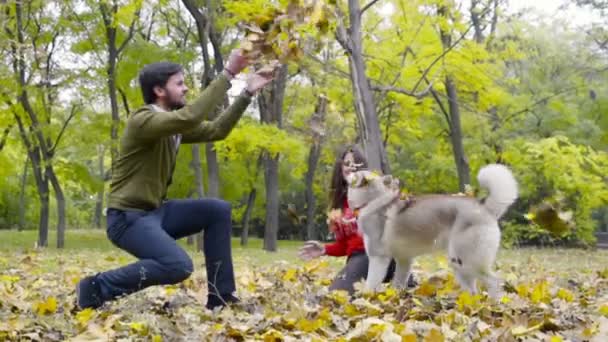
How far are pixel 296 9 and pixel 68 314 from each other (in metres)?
2.48

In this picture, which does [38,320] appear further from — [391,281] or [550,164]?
[550,164]

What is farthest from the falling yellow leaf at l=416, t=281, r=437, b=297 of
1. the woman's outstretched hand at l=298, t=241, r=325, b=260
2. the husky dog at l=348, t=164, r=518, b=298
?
the woman's outstretched hand at l=298, t=241, r=325, b=260

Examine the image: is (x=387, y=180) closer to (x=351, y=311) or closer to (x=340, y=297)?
(x=340, y=297)

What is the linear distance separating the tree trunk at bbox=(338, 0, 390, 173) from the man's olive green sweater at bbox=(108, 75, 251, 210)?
197 inches

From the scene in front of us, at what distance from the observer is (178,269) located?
420 centimetres

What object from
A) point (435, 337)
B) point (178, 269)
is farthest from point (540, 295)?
point (178, 269)

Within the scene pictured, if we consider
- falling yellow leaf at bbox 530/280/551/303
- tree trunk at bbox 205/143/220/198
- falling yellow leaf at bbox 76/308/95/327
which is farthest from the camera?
tree trunk at bbox 205/143/220/198

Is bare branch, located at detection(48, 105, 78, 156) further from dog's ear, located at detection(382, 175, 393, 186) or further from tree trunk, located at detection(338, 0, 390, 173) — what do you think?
dog's ear, located at detection(382, 175, 393, 186)

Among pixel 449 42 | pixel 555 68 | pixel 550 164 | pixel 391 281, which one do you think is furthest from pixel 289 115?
pixel 391 281

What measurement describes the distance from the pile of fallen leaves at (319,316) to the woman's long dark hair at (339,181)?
72 cm

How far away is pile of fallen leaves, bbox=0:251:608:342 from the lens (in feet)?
10.7

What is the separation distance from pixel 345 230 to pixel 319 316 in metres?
1.74

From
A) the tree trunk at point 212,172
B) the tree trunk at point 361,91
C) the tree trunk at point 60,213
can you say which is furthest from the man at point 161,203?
the tree trunk at point 60,213

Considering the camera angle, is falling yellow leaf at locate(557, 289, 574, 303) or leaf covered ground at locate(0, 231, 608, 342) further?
falling yellow leaf at locate(557, 289, 574, 303)
